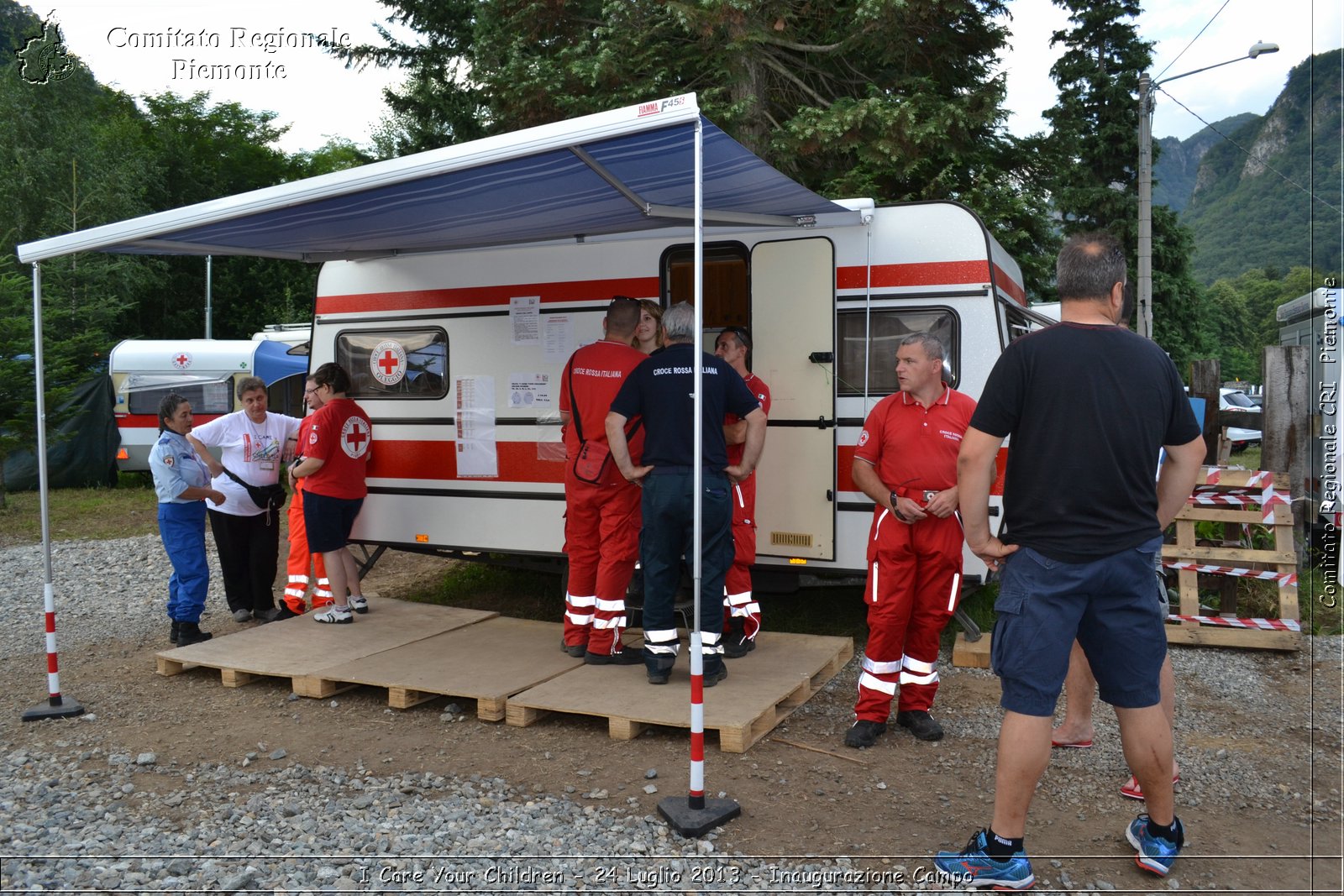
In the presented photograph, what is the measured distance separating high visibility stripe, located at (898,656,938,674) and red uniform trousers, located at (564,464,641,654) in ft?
4.96

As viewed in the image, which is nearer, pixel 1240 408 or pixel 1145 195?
pixel 1145 195

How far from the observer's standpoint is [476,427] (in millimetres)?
6953

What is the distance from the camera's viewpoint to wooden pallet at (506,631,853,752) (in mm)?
4633

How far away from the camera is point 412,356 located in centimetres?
728

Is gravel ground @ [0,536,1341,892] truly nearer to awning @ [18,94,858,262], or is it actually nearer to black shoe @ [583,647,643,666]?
black shoe @ [583,647,643,666]

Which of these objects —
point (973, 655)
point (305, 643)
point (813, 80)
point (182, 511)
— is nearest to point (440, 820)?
point (305, 643)

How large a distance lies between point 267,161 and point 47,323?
2182 cm

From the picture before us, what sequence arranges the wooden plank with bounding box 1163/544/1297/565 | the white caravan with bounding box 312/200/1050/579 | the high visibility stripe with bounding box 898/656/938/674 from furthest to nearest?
the wooden plank with bounding box 1163/544/1297/565 → the white caravan with bounding box 312/200/1050/579 → the high visibility stripe with bounding box 898/656/938/674

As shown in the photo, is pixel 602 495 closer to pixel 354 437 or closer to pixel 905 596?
pixel 905 596

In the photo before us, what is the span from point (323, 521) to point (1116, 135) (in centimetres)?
2623

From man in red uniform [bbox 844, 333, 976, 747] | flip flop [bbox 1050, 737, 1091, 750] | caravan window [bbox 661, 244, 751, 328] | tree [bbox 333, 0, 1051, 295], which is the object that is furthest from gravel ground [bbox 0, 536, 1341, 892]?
tree [bbox 333, 0, 1051, 295]

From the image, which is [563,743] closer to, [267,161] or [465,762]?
[465,762]

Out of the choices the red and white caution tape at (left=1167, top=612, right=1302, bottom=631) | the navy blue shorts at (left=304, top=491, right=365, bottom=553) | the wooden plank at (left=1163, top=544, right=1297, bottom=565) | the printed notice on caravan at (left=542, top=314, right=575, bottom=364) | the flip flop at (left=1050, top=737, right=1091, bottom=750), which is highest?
the printed notice on caravan at (left=542, top=314, right=575, bottom=364)

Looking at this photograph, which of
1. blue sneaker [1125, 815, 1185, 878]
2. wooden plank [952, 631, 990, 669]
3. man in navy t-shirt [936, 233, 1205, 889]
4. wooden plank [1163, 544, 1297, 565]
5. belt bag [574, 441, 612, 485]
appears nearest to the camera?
man in navy t-shirt [936, 233, 1205, 889]
